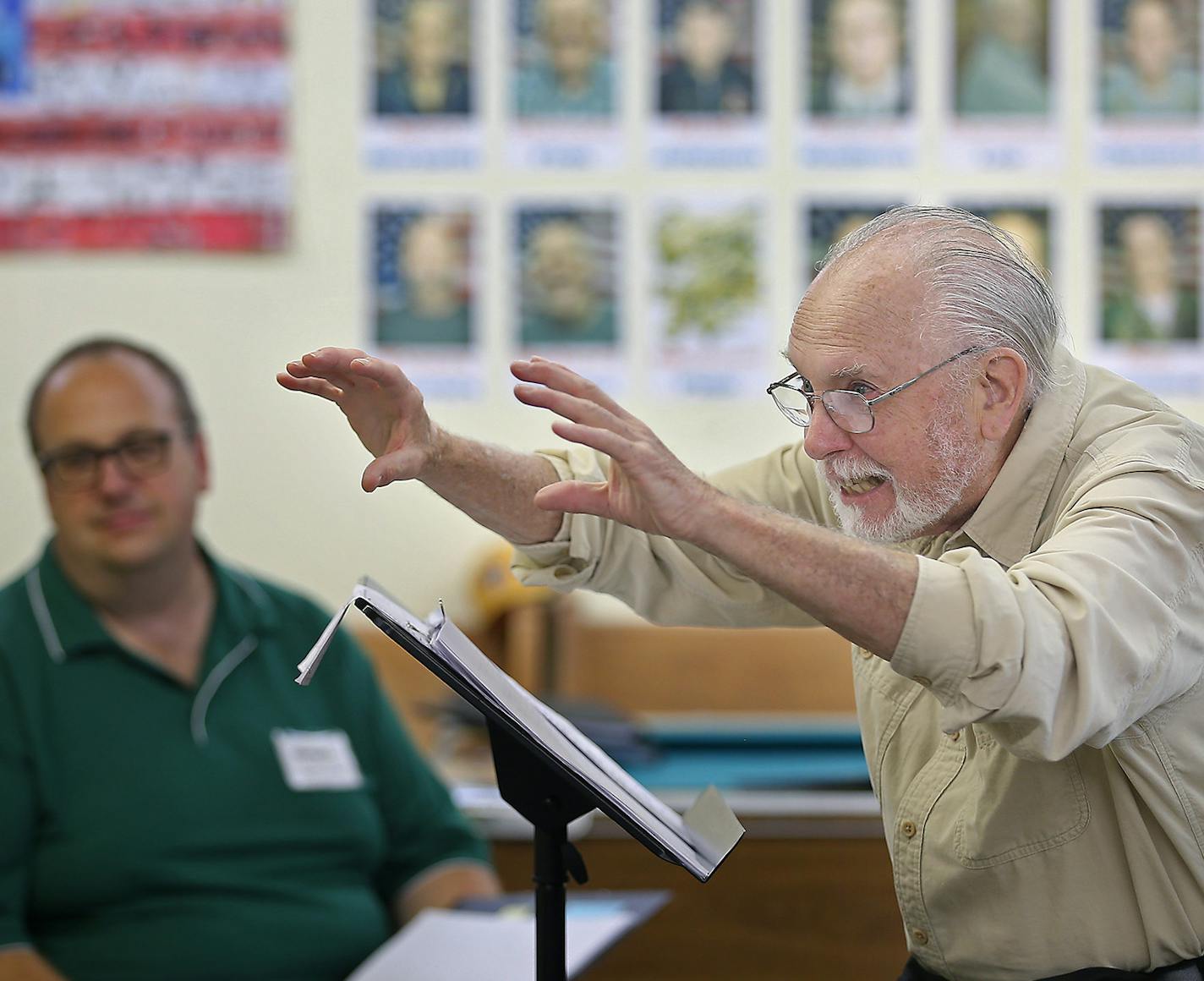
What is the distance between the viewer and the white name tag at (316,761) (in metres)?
2.17

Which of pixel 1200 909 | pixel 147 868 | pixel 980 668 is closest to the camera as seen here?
pixel 980 668

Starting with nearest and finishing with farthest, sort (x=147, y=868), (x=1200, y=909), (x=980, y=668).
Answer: (x=980, y=668) → (x=1200, y=909) → (x=147, y=868)

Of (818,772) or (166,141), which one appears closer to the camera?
(818,772)

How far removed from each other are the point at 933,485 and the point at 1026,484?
81 millimetres

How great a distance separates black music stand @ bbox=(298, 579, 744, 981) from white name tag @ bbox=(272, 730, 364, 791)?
92 cm

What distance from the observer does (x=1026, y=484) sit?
1304 millimetres

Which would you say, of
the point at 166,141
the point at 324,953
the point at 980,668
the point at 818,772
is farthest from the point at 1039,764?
the point at 166,141

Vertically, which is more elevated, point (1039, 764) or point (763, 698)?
point (1039, 764)

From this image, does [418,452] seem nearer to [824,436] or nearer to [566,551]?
[566,551]

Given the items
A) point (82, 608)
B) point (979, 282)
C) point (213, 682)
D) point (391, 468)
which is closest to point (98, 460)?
point (82, 608)

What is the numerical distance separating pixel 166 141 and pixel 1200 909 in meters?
3.03

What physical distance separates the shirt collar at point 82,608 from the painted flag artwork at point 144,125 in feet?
4.47

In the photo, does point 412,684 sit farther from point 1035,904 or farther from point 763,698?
point 1035,904

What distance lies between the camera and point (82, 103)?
3541mm
